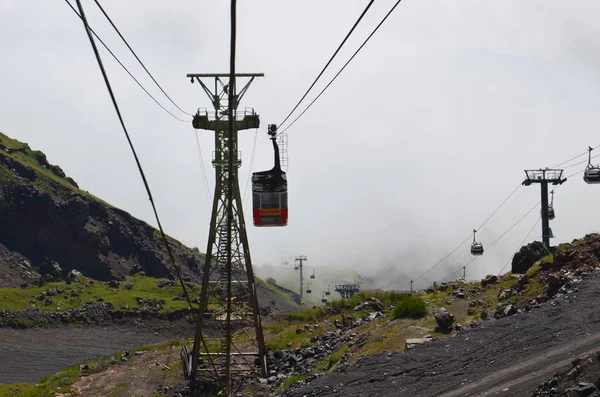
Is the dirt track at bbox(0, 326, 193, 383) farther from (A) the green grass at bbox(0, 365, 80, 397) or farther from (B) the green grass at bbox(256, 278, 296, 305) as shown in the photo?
(B) the green grass at bbox(256, 278, 296, 305)

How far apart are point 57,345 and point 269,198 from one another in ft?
262

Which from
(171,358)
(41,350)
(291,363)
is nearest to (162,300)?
(41,350)

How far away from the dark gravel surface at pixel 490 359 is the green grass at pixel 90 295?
97272 mm

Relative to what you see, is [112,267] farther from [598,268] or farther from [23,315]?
[598,268]

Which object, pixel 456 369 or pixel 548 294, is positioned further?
pixel 548 294

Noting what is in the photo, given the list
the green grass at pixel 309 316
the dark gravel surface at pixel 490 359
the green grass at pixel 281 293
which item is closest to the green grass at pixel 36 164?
the green grass at pixel 281 293

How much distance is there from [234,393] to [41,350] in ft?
231

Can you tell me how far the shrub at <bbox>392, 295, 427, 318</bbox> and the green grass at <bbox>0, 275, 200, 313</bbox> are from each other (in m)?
90.2

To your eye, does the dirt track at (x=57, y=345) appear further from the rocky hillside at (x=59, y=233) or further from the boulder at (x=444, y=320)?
the boulder at (x=444, y=320)

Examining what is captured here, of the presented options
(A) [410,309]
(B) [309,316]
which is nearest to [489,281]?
(A) [410,309]

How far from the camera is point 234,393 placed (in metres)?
31.1

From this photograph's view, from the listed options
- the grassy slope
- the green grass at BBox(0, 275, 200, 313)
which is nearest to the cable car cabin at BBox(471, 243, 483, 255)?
the grassy slope

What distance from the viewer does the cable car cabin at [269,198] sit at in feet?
89.2

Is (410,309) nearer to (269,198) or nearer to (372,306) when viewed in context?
(269,198)
